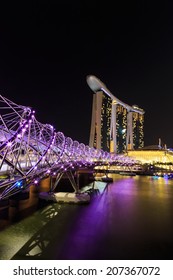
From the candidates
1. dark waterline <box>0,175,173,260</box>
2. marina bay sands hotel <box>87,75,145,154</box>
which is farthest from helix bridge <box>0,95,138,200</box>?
marina bay sands hotel <box>87,75,145,154</box>

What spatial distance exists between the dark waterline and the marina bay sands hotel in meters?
61.3

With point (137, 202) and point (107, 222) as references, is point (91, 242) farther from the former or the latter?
point (137, 202)

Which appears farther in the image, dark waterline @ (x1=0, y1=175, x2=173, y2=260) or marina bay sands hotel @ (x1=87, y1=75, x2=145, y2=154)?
marina bay sands hotel @ (x1=87, y1=75, x2=145, y2=154)

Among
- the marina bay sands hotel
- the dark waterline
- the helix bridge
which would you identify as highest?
the marina bay sands hotel

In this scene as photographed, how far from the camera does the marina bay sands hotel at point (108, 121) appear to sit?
85.8 metres

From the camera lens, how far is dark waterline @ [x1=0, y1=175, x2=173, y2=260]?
1096cm

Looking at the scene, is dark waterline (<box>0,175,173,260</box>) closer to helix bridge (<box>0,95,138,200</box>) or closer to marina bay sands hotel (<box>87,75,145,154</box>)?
helix bridge (<box>0,95,138,200</box>)

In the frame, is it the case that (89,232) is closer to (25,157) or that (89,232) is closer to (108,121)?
(25,157)

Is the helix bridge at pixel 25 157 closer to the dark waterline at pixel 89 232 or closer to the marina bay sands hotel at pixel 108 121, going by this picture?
Answer: the dark waterline at pixel 89 232

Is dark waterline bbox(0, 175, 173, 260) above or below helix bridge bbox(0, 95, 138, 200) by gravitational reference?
below

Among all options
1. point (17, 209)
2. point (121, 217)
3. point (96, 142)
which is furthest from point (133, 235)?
point (96, 142)

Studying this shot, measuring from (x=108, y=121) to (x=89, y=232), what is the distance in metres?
81.3

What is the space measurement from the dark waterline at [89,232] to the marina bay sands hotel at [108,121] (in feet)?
201

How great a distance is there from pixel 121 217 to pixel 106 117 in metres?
76.5
